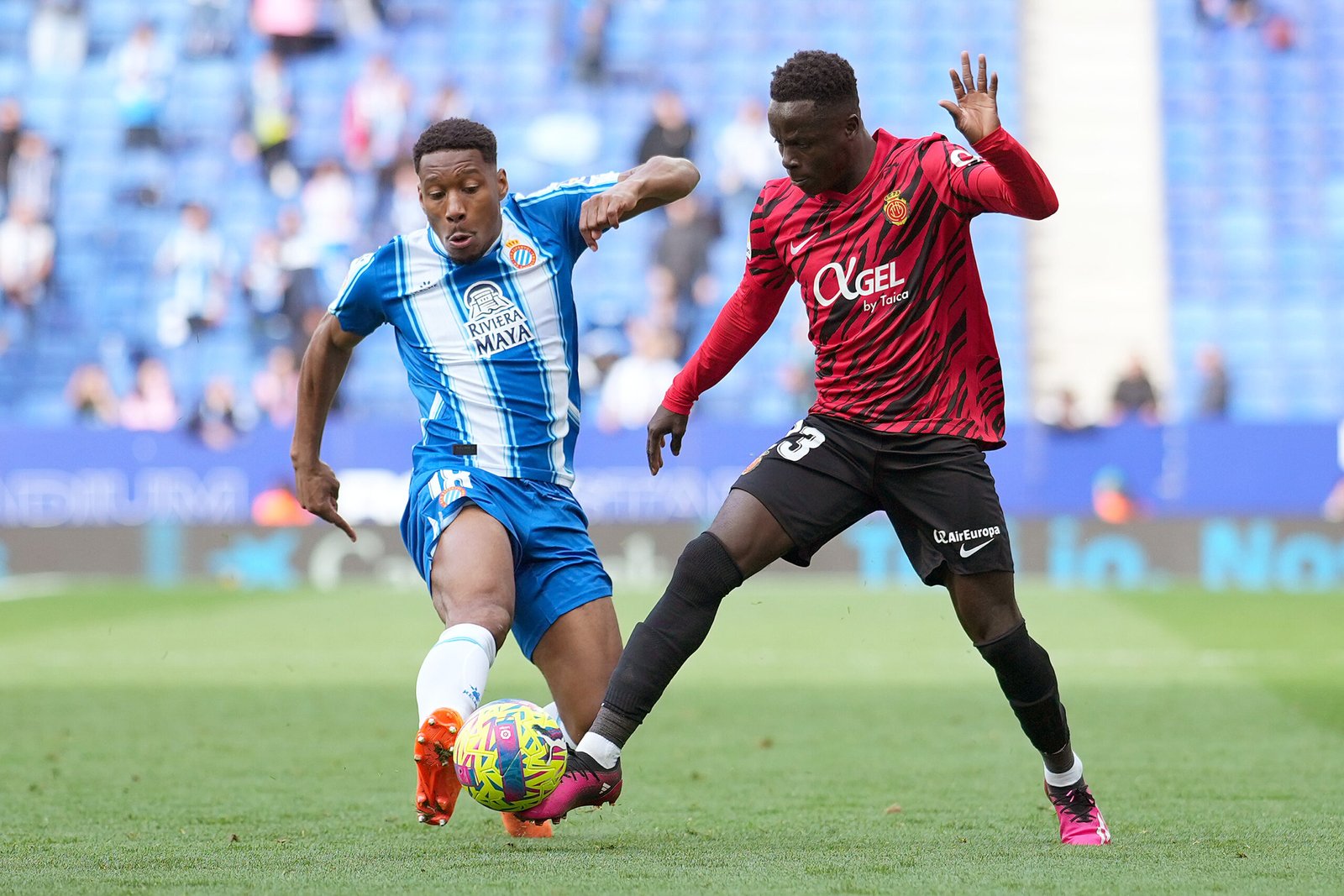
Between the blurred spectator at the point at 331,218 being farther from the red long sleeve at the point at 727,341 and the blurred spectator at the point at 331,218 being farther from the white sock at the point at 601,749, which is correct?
the white sock at the point at 601,749

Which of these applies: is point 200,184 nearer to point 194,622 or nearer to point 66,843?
point 194,622

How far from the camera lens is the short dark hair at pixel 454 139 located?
5254 mm

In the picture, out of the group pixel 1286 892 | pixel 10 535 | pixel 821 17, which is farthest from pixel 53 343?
pixel 1286 892

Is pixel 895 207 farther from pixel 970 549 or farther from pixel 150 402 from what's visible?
pixel 150 402

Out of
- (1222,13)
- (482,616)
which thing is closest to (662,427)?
(482,616)

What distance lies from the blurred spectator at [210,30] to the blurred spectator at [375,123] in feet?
8.24

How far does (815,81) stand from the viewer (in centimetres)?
483

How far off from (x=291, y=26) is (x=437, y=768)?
1999 cm

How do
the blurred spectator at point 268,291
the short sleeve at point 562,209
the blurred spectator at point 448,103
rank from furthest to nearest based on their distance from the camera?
the blurred spectator at point 448,103, the blurred spectator at point 268,291, the short sleeve at point 562,209

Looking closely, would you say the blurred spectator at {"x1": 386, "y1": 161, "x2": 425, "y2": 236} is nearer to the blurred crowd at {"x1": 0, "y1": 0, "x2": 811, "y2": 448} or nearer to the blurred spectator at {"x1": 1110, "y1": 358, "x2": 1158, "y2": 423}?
the blurred crowd at {"x1": 0, "y1": 0, "x2": 811, "y2": 448}

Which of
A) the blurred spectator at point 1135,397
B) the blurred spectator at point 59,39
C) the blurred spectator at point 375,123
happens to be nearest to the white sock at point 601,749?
the blurred spectator at point 1135,397

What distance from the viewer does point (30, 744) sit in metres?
7.52

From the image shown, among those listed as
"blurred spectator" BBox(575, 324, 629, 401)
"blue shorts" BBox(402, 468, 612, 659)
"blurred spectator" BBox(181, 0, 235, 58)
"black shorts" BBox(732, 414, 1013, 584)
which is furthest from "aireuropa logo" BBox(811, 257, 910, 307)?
"blurred spectator" BBox(181, 0, 235, 58)

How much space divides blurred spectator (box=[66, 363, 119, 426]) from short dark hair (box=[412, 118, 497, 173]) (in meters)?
14.4
